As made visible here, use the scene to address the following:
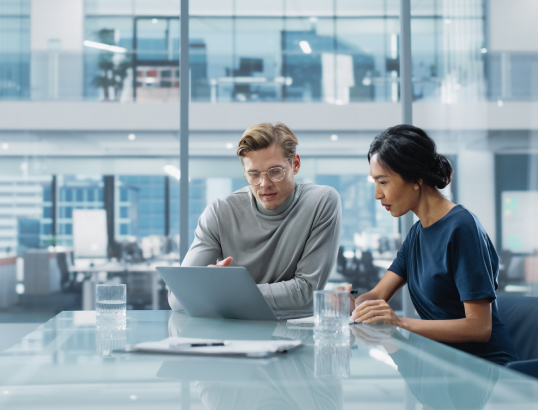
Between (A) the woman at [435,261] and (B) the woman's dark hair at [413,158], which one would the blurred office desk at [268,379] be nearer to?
(A) the woman at [435,261]

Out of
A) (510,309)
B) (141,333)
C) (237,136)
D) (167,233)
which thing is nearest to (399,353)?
(141,333)

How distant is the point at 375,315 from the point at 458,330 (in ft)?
0.80

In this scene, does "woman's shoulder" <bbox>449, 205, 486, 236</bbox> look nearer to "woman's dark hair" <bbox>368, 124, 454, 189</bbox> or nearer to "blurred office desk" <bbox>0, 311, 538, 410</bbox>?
"woman's dark hair" <bbox>368, 124, 454, 189</bbox>

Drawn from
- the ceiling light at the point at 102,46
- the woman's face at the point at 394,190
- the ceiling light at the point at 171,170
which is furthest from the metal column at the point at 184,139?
the woman's face at the point at 394,190

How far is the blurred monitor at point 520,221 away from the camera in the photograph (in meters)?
3.48

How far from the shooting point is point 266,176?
6.60 feet

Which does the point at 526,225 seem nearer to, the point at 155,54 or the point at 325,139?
the point at 325,139

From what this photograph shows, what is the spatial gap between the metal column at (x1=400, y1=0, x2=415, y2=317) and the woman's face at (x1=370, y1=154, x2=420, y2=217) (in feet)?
5.15

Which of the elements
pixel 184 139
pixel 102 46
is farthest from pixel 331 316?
pixel 102 46

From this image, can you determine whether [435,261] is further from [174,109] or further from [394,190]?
[174,109]

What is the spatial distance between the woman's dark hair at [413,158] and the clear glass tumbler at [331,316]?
0.63 m

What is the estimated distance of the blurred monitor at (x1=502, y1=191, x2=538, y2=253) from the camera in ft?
11.4

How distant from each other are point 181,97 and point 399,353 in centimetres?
243

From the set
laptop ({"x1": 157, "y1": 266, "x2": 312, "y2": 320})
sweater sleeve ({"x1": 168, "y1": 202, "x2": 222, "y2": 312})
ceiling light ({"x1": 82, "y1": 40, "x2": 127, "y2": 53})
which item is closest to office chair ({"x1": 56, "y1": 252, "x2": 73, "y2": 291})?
ceiling light ({"x1": 82, "y1": 40, "x2": 127, "y2": 53})
